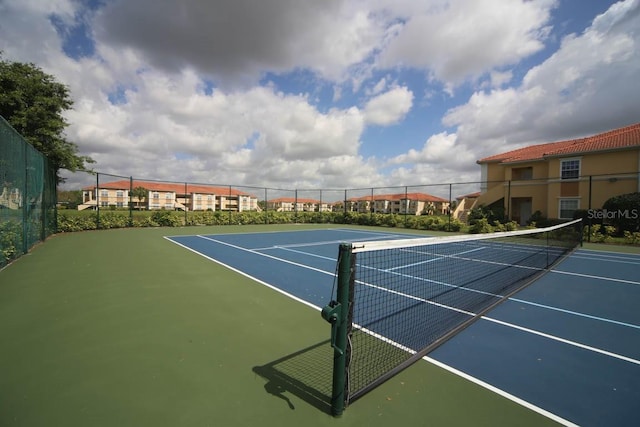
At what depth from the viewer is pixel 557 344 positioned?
12.1ft

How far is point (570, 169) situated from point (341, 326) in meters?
26.7

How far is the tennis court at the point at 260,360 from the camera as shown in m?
2.38

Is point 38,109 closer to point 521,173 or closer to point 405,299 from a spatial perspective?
point 405,299

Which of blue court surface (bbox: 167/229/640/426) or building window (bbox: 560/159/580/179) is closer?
blue court surface (bbox: 167/229/640/426)

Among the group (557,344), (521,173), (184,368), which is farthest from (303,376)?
(521,173)

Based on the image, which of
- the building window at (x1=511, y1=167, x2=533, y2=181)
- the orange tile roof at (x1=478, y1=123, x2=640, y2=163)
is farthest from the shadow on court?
the building window at (x1=511, y1=167, x2=533, y2=181)

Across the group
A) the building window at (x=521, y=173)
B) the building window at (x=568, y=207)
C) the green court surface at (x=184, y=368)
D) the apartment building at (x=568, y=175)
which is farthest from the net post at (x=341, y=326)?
the building window at (x=521, y=173)

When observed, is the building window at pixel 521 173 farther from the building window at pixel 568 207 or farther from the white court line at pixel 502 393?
the white court line at pixel 502 393

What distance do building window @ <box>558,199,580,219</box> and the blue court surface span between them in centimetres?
1621

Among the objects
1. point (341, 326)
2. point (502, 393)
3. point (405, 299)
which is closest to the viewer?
point (341, 326)

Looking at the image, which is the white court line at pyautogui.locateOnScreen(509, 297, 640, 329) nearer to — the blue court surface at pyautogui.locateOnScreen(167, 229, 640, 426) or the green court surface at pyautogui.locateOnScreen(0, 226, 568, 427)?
the blue court surface at pyautogui.locateOnScreen(167, 229, 640, 426)

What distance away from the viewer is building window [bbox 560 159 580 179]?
20.8m

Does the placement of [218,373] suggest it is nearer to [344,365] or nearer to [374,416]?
[344,365]

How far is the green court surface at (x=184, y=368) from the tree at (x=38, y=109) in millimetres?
12161
